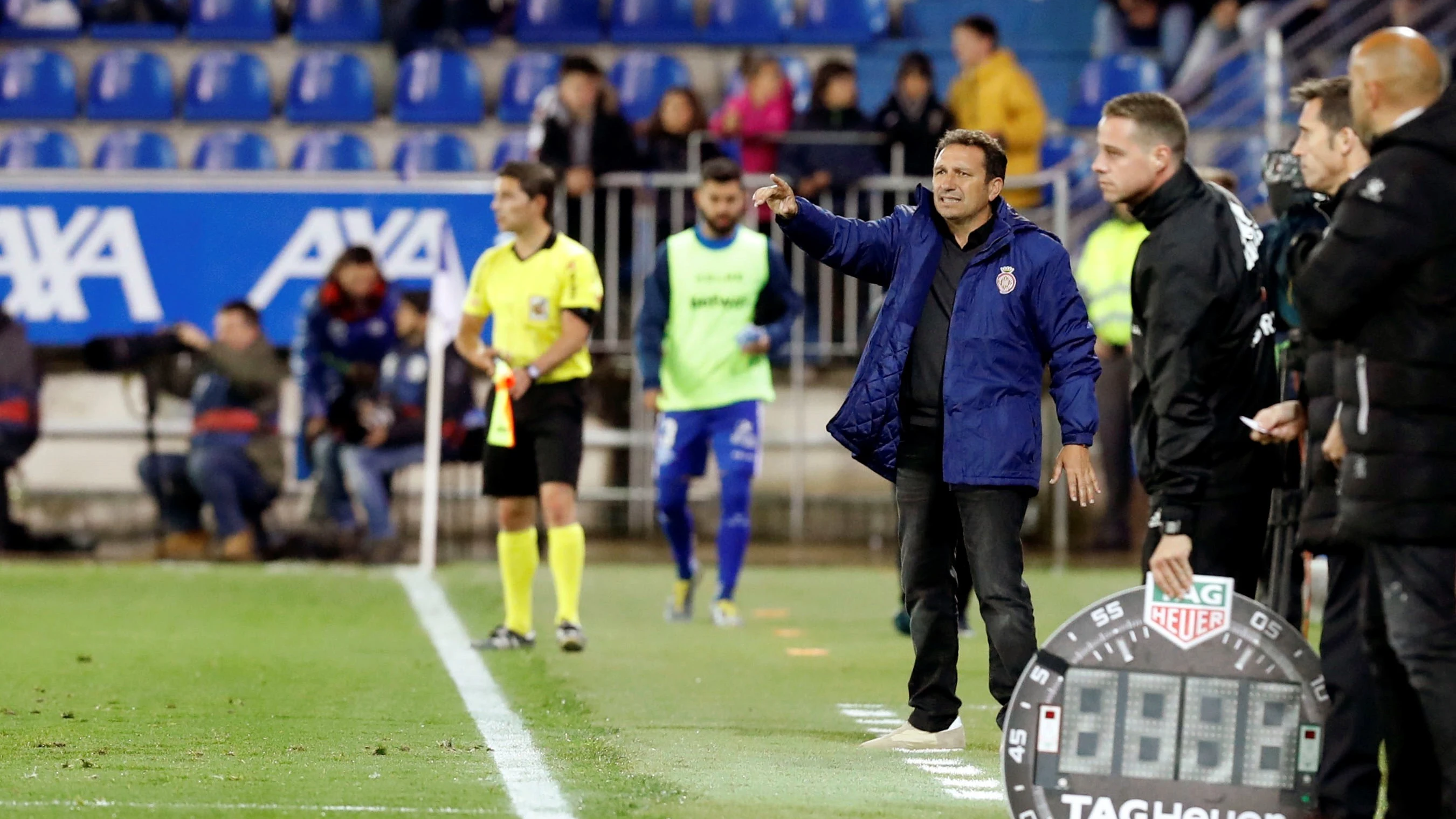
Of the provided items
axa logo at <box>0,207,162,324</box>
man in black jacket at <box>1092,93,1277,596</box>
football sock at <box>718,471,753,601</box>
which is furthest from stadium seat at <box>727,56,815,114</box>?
man in black jacket at <box>1092,93,1277,596</box>

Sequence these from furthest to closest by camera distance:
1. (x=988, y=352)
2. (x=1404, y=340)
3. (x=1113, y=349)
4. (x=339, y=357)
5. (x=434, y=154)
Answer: (x=434, y=154)
(x=1113, y=349)
(x=339, y=357)
(x=988, y=352)
(x=1404, y=340)

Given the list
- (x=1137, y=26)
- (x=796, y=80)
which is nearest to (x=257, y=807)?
(x=796, y=80)

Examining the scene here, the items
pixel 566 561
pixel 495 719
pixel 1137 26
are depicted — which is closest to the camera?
pixel 495 719

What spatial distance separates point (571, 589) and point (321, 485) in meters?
5.30

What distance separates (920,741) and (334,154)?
12018mm

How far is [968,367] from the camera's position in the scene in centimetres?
670

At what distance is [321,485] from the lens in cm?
1484

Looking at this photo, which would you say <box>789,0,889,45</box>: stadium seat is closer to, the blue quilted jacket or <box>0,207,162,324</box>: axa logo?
<box>0,207,162,324</box>: axa logo

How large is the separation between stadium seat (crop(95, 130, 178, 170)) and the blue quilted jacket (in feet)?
39.8

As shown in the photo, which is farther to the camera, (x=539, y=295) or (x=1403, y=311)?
(x=539, y=295)

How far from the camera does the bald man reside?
15.8ft

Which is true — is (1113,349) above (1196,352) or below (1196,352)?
below

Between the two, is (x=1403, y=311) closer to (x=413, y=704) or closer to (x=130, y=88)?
(x=413, y=704)

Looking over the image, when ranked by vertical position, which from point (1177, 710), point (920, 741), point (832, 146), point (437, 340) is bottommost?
point (920, 741)
